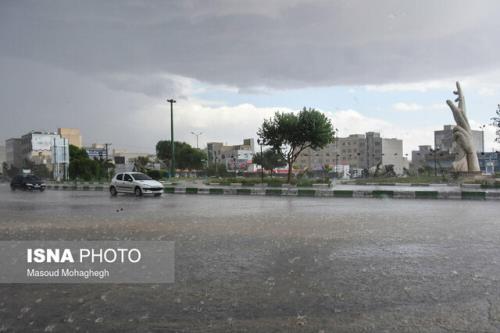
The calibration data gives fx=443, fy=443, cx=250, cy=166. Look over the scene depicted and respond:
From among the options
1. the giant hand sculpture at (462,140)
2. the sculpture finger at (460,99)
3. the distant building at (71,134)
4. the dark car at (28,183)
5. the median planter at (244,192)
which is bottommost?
the median planter at (244,192)

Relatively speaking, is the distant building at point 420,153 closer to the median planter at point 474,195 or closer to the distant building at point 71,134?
the distant building at point 71,134

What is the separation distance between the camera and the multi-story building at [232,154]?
463 ft

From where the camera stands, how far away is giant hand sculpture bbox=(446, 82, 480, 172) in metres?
46.5

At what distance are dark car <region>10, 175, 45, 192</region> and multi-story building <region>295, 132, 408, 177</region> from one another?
343ft

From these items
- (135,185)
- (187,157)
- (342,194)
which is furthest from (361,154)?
(135,185)

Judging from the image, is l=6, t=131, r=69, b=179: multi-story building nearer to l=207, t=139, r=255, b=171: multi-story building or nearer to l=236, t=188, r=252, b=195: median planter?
l=207, t=139, r=255, b=171: multi-story building

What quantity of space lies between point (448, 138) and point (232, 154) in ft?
244

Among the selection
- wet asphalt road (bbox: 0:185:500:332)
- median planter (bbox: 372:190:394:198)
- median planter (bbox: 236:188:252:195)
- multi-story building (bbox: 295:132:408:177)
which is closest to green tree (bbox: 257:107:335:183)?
median planter (bbox: 236:188:252:195)

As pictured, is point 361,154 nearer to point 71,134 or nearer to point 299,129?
point 71,134

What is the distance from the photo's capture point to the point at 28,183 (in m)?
41.0

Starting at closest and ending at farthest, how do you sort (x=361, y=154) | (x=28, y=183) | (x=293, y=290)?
(x=293, y=290), (x=28, y=183), (x=361, y=154)

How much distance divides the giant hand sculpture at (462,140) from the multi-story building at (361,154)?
92.1 meters

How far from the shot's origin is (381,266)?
21.8ft

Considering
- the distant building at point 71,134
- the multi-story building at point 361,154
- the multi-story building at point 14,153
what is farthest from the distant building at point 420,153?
the multi-story building at point 14,153
